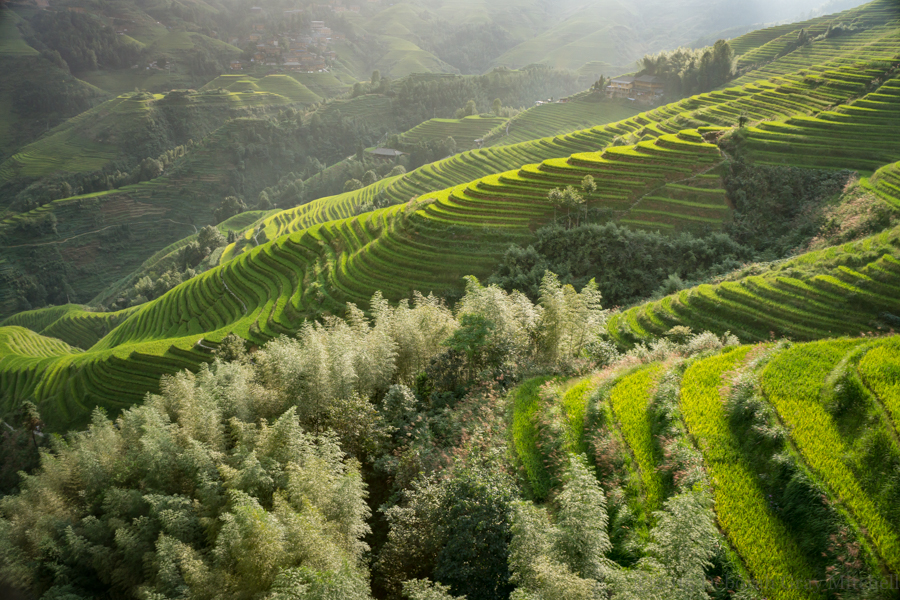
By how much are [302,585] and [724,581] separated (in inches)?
371

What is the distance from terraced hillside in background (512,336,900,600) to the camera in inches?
381

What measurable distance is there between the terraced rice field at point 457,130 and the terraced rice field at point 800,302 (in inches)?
3776

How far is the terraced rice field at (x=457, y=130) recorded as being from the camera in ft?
384

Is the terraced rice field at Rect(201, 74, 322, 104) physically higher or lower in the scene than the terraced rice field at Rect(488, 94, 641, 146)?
higher

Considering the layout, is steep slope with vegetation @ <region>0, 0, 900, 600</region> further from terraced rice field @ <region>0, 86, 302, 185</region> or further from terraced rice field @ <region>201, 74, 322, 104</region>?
terraced rice field @ <region>201, 74, 322, 104</region>

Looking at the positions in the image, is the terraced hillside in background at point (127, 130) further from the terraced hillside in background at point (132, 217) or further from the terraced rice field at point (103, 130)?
the terraced hillside in background at point (132, 217)

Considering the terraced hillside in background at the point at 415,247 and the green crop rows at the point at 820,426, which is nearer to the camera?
the green crop rows at the point at 820,426

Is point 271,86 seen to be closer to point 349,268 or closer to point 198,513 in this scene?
point 349,268

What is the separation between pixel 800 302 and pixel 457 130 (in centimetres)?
10848

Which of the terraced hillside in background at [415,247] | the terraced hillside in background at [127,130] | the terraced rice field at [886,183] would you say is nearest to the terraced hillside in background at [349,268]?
the terraced hillside in background at [415,247]

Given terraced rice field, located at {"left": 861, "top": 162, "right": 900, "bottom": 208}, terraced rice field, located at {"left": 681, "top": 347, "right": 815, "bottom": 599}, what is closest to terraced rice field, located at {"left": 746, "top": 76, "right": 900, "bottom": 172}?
terraced rice field, located at {"left": 861, "top": 162, "right": 900, "bottom": 208}

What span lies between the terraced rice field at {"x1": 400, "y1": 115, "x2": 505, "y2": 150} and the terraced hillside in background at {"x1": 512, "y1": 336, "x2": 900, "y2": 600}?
108 m

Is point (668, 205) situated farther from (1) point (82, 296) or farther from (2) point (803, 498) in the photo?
(1) point (82, 296)

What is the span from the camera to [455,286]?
39531 mm
